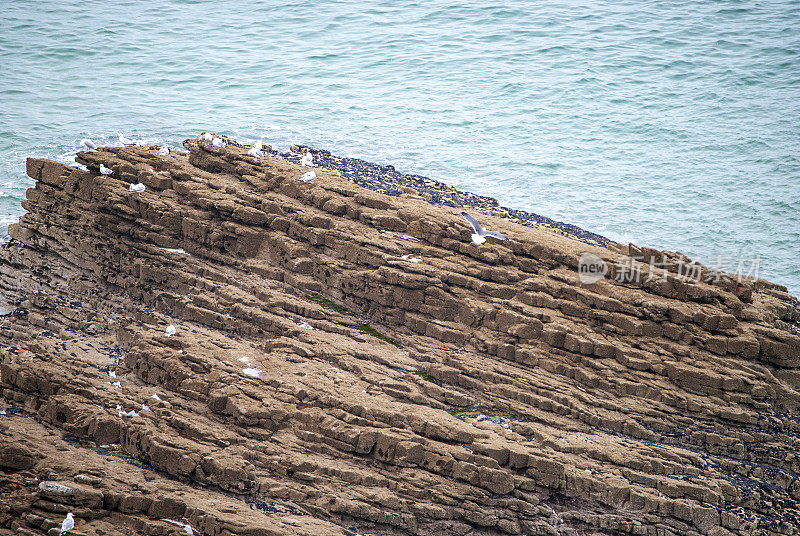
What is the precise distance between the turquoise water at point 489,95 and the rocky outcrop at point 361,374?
7.89m

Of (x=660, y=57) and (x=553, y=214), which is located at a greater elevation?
(x=660, y=57)

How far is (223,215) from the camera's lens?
49.0ft

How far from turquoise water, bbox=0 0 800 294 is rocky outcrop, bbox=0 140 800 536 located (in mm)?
7890

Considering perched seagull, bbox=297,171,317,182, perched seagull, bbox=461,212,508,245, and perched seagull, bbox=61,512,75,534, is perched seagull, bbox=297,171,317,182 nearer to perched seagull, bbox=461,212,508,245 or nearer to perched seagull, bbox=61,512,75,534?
perched seagull, bbox=461,212,508,245

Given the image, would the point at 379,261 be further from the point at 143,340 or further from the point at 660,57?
the point at 660,57

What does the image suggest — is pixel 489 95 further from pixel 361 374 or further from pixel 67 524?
pixel 67 524

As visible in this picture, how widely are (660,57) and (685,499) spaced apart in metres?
25.8

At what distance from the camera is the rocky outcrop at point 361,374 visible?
1063cm

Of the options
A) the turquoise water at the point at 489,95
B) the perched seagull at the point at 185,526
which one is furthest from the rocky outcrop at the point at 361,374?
the turquoise water at the point at 489,95

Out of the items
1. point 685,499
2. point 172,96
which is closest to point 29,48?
point 172,96

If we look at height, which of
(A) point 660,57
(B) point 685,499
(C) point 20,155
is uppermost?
(A) point 660,57

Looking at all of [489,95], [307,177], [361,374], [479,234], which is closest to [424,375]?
[361,374]

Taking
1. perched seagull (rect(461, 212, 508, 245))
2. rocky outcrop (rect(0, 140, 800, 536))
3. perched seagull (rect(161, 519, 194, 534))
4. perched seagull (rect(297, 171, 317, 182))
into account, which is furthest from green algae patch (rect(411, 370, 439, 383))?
perched seagull (rect(297, 171, 317, 182))

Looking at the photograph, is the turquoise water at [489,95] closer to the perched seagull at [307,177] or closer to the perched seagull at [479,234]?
the perched seagull at [307,177]
